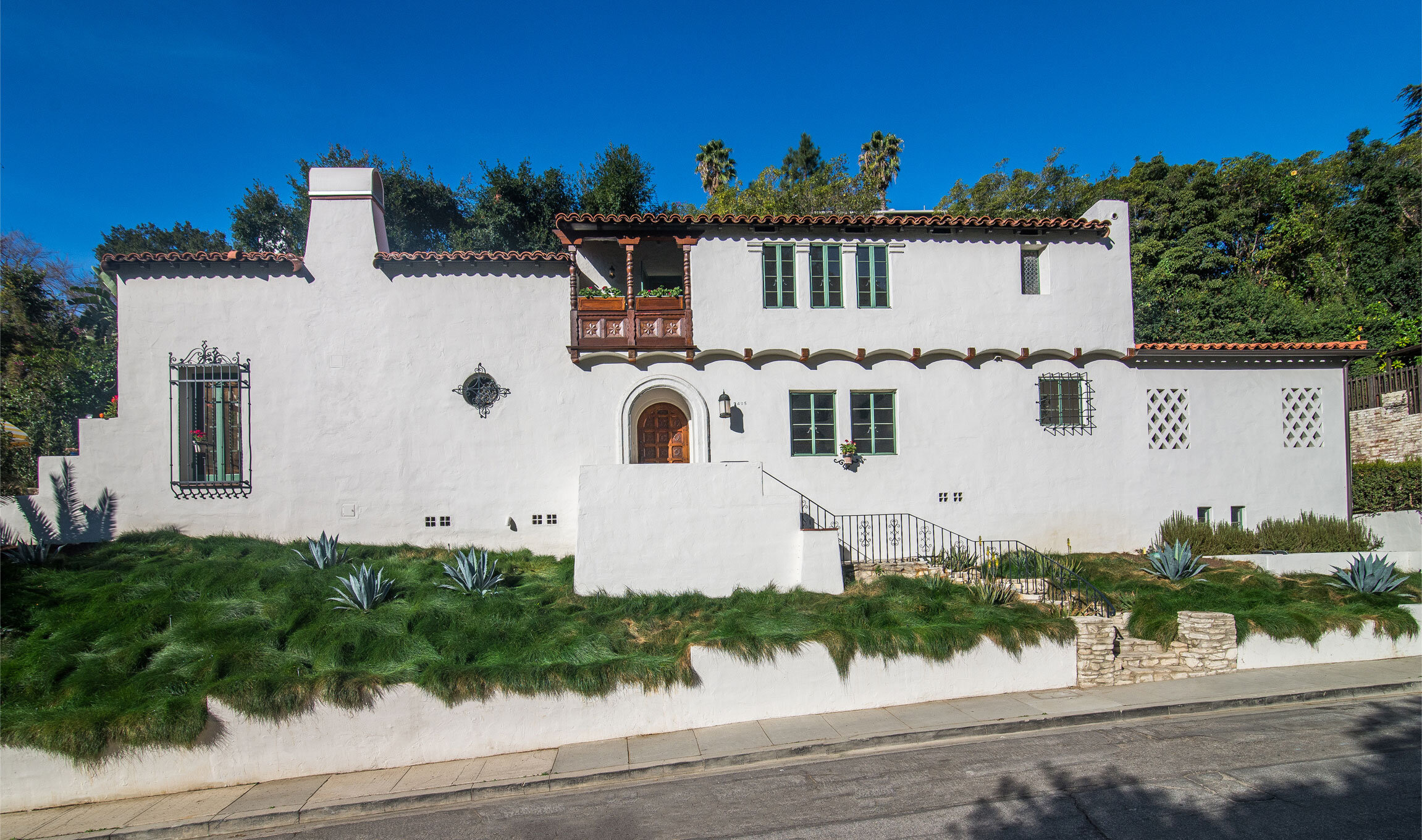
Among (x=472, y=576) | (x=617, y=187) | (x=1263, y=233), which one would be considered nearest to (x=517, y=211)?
(x=617, y=187)

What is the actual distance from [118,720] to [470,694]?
3.96m

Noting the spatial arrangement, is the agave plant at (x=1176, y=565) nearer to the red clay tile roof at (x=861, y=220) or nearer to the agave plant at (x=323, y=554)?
the red clay tile roof at (x=861, y=220)

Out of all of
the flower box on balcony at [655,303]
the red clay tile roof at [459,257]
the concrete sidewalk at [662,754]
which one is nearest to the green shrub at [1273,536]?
the concrete sidewalk at [662,754]

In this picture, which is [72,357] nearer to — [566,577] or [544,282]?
[544,282]

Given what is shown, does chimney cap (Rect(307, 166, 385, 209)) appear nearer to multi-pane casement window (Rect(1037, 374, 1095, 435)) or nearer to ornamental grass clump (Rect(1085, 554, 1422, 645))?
multi-pane casement window (Rect(1037, 374, 1095, 435))

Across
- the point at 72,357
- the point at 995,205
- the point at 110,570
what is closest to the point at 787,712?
the point at 110,570

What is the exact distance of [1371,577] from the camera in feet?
38.2

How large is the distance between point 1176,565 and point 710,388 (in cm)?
953

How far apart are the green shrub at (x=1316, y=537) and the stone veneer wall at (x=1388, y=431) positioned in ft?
16.0

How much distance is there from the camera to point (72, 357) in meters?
19.2

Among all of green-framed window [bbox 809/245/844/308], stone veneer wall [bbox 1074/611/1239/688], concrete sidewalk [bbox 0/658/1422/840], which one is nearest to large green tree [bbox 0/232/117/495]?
concrete sidewalk [bbox 0/658/1422/840]

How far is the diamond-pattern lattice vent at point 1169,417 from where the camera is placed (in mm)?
14531

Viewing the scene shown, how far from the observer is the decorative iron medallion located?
13.8 metres

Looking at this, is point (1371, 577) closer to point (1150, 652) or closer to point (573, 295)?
point (1150, 652)
